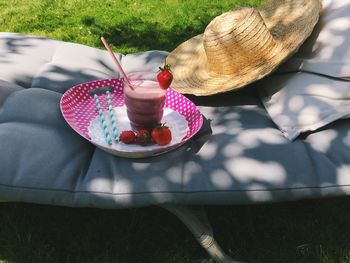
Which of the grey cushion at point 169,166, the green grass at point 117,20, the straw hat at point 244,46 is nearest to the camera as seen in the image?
the grey cushion at point 169,166

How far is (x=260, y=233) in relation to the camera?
7.03 ft

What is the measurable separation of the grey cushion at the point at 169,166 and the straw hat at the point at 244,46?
12.7 inches

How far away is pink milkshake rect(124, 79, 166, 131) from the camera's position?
179 cm

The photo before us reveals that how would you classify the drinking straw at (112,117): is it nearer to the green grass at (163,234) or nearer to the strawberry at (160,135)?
the strawberry at (160,135)

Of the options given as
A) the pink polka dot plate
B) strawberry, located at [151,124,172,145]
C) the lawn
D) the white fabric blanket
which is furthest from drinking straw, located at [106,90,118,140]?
the white fabric blanket

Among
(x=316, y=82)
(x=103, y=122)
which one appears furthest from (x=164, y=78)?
(x=316, y=82)

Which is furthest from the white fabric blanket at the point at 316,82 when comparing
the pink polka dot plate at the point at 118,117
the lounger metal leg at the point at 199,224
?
the lounger metal leg at the point at 199,224

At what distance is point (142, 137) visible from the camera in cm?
176

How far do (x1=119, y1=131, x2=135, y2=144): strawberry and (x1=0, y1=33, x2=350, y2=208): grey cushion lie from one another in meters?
0.08

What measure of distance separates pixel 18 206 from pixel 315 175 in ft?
4.51

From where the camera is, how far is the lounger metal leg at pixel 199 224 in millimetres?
1748

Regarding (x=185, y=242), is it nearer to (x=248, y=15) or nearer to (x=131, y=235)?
(x=131, y=235)

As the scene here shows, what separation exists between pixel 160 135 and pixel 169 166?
0.41 feet

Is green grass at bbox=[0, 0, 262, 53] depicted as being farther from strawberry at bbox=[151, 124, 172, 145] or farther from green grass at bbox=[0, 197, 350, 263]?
strawberry at bbox=[151, 124, 172, 145]
